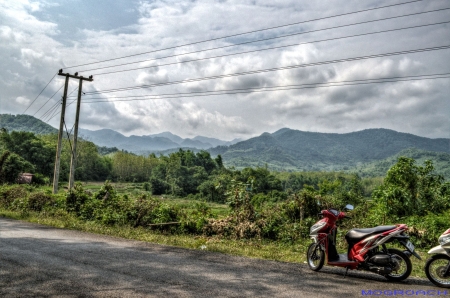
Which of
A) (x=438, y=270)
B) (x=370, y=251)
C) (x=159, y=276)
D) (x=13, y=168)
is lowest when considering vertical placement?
(x=159, y=276)

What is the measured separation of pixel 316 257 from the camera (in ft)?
23.1

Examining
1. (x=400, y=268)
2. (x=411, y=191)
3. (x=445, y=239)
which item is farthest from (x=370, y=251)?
(x=411, y=191)

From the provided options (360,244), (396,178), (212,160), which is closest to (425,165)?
(396,178)

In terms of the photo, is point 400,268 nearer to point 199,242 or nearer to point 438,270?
point 438,270

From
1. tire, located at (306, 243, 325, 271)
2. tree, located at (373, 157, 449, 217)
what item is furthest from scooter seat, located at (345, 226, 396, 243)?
tree, located at (373, 157, 449, 217)

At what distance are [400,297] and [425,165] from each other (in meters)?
13.1

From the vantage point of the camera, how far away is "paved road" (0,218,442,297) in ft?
17.9

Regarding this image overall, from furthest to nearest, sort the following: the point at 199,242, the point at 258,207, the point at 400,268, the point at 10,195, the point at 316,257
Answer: the point at 10,195 < the point at 258,207 < the point at 199,242 < the point at 316,257 < the point at 400,268

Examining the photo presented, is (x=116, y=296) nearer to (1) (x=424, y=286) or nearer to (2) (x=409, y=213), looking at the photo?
(1) (x=424, y=286)

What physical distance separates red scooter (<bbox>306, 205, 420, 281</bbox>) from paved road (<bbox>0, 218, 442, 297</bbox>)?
8.9 inches

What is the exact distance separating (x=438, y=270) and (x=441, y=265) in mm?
111

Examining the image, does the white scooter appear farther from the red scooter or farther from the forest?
the forest

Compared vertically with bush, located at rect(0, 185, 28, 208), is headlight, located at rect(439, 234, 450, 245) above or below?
above

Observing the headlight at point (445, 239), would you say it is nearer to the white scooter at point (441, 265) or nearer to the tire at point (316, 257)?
the white scooter at point (441, 265)
